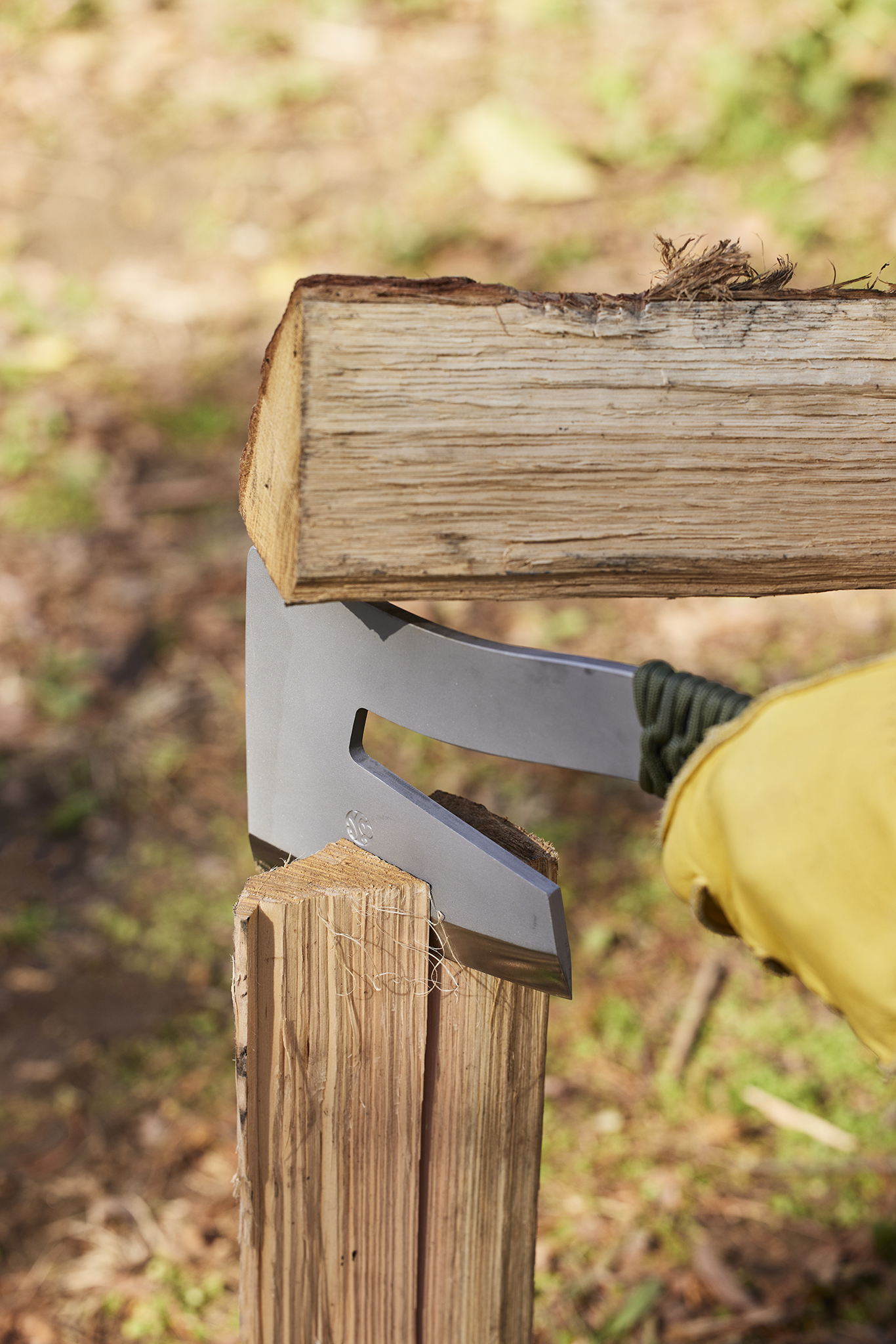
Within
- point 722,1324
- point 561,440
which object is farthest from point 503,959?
point 722,1324

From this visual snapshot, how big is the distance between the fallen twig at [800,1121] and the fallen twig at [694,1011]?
167mm

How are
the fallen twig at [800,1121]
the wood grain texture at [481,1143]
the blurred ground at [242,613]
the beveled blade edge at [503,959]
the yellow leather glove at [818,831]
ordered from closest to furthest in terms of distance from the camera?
the yellow leather glove at [818,831], the beveled blade edge at [503,959], the wood grain texture at [481,1143], the blurred ground at [242,613], the fallen twig at [800,1121]

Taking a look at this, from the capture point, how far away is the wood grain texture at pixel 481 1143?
109 cm

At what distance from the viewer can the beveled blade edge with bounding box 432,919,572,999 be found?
3.19ft

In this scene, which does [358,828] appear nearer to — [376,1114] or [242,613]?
[376,1114]

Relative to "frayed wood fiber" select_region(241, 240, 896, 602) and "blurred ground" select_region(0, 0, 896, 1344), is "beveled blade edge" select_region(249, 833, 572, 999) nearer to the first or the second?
"frayed wood fiber" select_region(241, 240, 896, 602)

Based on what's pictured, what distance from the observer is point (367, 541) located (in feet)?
2.85

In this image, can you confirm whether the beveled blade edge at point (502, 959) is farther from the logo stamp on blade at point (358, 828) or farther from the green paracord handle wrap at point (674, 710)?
the green paracord handle wrap at point (674, 710)

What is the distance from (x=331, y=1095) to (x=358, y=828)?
11.8 inches

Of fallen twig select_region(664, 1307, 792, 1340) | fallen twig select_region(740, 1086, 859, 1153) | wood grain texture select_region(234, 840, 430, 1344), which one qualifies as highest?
wood grain texture select_region(234, 840, 430, 1344)

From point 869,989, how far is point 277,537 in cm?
63

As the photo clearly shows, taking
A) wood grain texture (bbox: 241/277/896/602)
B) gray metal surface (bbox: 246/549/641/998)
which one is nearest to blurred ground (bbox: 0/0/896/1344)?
gray metal surface (bbox: 246/549/641/998)

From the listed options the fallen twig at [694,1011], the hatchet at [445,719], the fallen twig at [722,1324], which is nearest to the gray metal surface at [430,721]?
the hatchet at [445,719]

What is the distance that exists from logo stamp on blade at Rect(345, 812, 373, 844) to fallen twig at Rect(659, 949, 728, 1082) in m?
1.70
